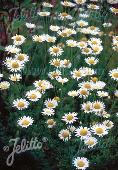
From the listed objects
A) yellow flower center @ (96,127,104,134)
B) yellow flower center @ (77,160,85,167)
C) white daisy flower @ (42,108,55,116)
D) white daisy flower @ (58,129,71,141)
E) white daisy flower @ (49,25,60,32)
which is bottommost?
yellow flower center @ (77,160,85,167)

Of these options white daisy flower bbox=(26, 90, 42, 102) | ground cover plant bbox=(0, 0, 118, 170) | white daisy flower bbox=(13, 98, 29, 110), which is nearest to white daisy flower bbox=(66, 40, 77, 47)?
ground cover plant bbox=(0, 0, 118, 170)

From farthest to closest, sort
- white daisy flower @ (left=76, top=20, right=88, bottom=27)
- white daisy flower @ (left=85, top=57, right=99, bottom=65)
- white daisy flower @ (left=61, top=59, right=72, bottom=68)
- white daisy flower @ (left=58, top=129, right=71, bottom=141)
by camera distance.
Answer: white daisy flower @ (left=76, top=20, right=88, bottom=27)
white daisy flower @ (left=85, top=57, right=99, bottom=65)
white daisy flower @ (left=61, top=59, right=72, bottom=68)
white daisy flower @ (left=58, top=129, right=71, bottom=141)

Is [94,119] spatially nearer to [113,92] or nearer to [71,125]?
[71,125]

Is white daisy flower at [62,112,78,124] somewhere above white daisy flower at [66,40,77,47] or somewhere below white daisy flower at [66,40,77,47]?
below

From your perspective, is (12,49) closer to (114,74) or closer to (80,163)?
(114,74)

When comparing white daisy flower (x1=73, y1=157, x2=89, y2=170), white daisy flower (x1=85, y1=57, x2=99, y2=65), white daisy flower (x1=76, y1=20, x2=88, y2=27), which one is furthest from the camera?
white daisy flower (x1=76, y1=20, x2=88, y2=27)

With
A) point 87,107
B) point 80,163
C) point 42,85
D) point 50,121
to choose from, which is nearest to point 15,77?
point 42,85

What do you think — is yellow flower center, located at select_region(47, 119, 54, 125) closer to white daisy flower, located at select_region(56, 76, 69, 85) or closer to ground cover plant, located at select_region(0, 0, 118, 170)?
ground cover plant, located at select_region(0, 0, 118, 170)

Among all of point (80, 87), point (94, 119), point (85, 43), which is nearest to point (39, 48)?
point (85, 43)

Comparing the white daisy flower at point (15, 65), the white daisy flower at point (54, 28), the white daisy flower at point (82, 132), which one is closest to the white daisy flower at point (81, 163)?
the white daisy flower at point (82, 132)

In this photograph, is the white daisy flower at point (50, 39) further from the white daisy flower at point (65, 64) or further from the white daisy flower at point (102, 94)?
the white daisy flower at point (102, 94)
